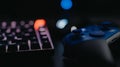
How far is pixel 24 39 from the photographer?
57cm

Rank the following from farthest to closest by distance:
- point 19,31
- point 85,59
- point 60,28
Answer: point 60,28
point 19,31
point 85,59

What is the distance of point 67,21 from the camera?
29.8 inches

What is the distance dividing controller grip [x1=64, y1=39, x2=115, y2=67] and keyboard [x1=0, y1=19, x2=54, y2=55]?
5cm

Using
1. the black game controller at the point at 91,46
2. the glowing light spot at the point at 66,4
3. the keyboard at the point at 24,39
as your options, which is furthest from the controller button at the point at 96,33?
the glowing light spot at the point at 66,4

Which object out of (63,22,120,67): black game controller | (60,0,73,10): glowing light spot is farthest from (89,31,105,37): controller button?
(60,0,73,10): glowing light spot

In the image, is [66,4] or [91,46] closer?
[91,46]

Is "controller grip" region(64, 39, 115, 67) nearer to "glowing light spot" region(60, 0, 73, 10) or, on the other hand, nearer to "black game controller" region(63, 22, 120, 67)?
"black game controller" region(63, 22, 120, 67)

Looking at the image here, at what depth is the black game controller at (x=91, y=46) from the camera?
502 millimetres

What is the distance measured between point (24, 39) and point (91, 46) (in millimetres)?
163

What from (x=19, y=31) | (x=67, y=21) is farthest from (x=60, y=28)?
(x=19, y=31)

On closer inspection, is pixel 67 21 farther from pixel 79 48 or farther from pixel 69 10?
pixel 79 48

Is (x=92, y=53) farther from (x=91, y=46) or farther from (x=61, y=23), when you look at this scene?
(x=61, y=23)

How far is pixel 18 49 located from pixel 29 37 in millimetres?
66

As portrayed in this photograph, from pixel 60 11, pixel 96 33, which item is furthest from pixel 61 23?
pixel 96 33
